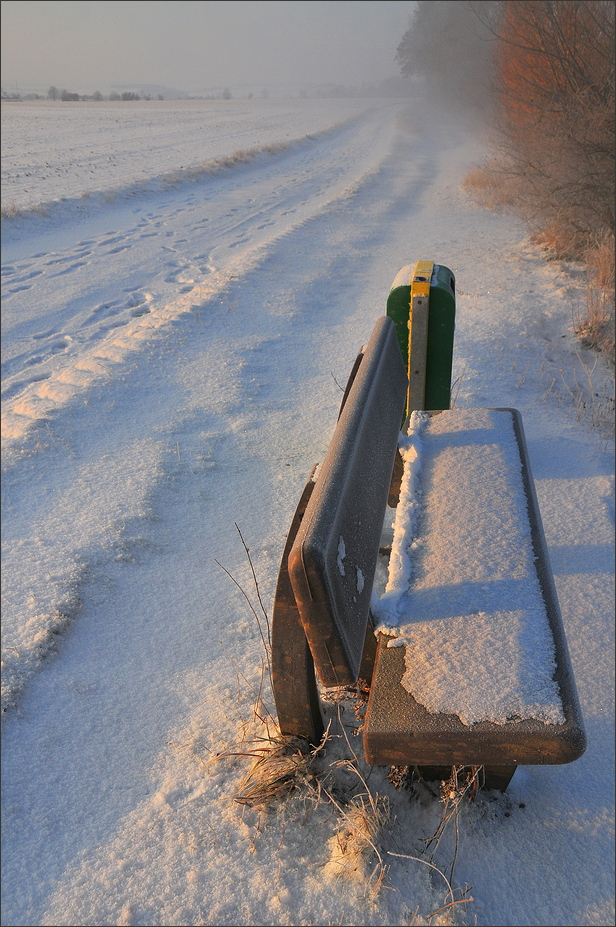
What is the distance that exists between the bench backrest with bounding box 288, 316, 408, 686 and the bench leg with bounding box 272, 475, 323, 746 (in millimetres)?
170

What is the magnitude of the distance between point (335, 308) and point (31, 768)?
16.6 feet

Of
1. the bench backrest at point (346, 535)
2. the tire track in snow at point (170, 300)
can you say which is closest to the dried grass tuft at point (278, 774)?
the bench backrest at point (346, 535)

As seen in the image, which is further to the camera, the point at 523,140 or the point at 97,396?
the point at 523,140

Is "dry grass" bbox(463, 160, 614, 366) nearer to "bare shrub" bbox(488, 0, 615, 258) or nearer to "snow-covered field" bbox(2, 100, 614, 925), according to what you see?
"bare shrub" bbox(488, 0, 615, 258)

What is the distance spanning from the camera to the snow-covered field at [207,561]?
172 cm

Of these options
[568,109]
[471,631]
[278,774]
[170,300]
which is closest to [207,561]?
[278,774]

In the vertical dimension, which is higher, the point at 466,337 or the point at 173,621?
the point at 466,337

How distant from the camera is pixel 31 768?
210 centimetres

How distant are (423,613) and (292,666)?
15.1 inches

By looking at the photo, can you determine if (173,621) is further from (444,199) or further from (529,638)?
(444,199)

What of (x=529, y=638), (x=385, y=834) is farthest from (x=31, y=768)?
(x=529, y=638)

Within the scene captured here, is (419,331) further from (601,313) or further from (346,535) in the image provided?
(601,313)

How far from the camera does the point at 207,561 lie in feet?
9.81

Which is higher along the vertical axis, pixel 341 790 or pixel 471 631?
pixel 471 631
